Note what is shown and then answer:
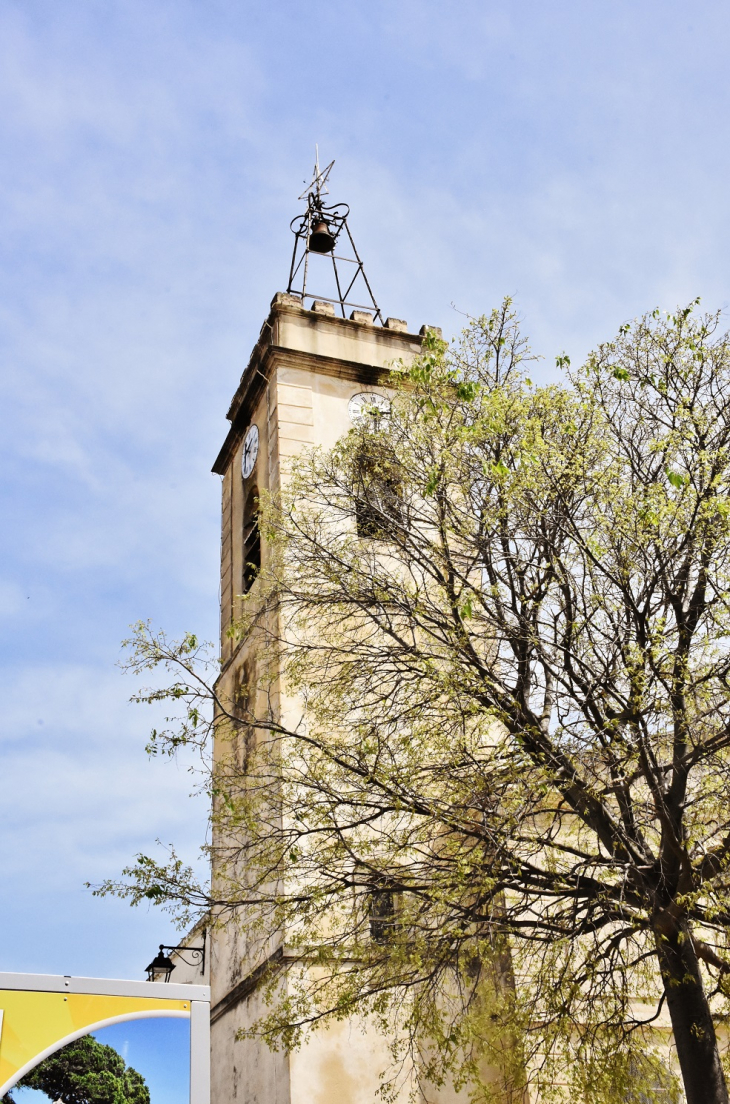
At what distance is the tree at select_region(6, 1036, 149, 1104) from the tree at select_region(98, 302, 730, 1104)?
3.79 m

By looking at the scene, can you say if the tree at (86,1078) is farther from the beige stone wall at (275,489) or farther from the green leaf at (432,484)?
the beige stone wall at (275,489)

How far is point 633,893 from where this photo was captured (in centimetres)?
838

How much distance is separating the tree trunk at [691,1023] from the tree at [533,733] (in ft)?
0.06

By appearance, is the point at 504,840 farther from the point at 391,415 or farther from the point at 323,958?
the point at 391,415

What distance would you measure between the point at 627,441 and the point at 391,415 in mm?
2597

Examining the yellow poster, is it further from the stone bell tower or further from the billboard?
the stone bell tower

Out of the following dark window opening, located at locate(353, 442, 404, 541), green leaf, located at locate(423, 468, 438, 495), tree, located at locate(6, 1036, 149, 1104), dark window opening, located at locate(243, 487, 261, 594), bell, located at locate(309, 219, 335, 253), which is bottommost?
tree, located at locate(6, 1036, 149, 1104)

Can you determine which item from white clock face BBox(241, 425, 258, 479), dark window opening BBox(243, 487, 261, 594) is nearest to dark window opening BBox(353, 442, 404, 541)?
dark window opening BBox(243, 487, 261, 594)

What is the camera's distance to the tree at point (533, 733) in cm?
841

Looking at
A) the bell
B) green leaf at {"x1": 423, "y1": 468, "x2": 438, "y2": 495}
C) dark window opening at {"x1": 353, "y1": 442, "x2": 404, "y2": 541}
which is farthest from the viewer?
the bell

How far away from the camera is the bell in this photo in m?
20.9

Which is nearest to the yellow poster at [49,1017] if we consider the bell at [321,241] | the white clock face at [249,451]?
the white clock face at [249,451]

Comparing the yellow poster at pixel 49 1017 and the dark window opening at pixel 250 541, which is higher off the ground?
the dark window opening at pixel 250 541

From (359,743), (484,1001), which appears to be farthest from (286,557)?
(484,1001)
